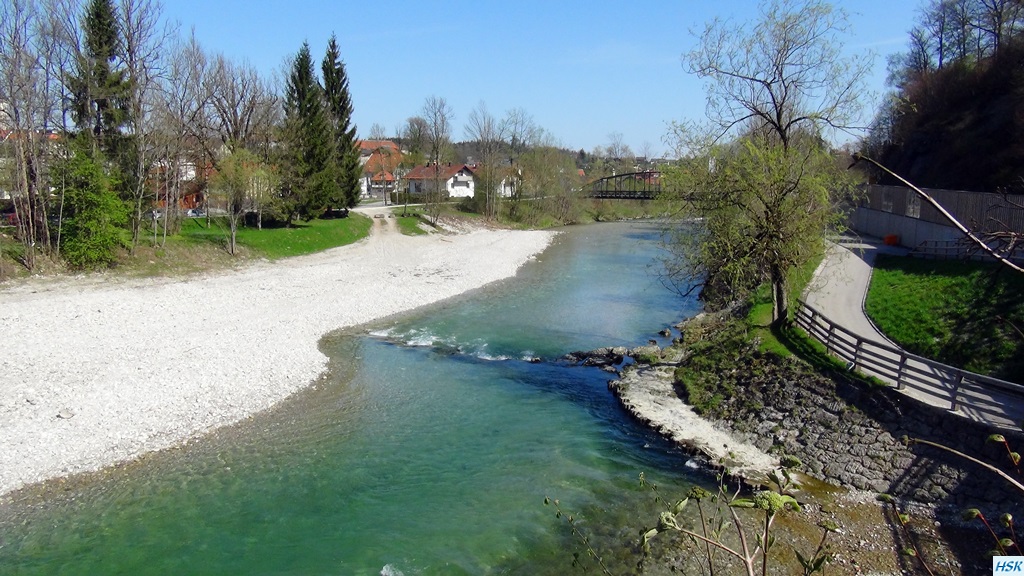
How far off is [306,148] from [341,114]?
8019mm

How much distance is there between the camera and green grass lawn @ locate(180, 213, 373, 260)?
122 ft

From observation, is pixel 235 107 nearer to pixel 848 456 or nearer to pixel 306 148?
pixel 306 148

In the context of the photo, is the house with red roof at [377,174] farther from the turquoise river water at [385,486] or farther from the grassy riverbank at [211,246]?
the turquoise river water at [385,486]

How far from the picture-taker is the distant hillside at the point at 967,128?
30666 millimetres

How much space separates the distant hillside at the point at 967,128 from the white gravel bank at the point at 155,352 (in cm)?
2618

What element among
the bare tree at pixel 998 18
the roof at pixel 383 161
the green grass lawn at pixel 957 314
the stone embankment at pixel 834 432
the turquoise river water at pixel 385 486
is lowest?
the turquoise river water at pixel 385 486

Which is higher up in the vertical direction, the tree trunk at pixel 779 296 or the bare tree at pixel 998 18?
the bare tree at pixel 998 18

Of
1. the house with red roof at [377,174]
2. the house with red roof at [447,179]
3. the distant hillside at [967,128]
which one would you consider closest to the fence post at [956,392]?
the distant hillside at [967,128]

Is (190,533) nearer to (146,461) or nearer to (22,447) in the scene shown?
(146,461)

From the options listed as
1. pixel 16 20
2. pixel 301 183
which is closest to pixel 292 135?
pixel 301 183

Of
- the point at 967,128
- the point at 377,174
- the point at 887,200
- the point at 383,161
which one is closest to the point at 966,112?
the point at 967,128

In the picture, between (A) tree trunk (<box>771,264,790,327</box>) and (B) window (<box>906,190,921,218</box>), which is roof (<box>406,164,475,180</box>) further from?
(A) tree trunk (<box>771,264,790,327</box>)

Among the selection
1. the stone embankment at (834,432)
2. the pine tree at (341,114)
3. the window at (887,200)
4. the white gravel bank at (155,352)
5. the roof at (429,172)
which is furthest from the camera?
the roof at (429,172)

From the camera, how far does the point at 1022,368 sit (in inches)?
576
